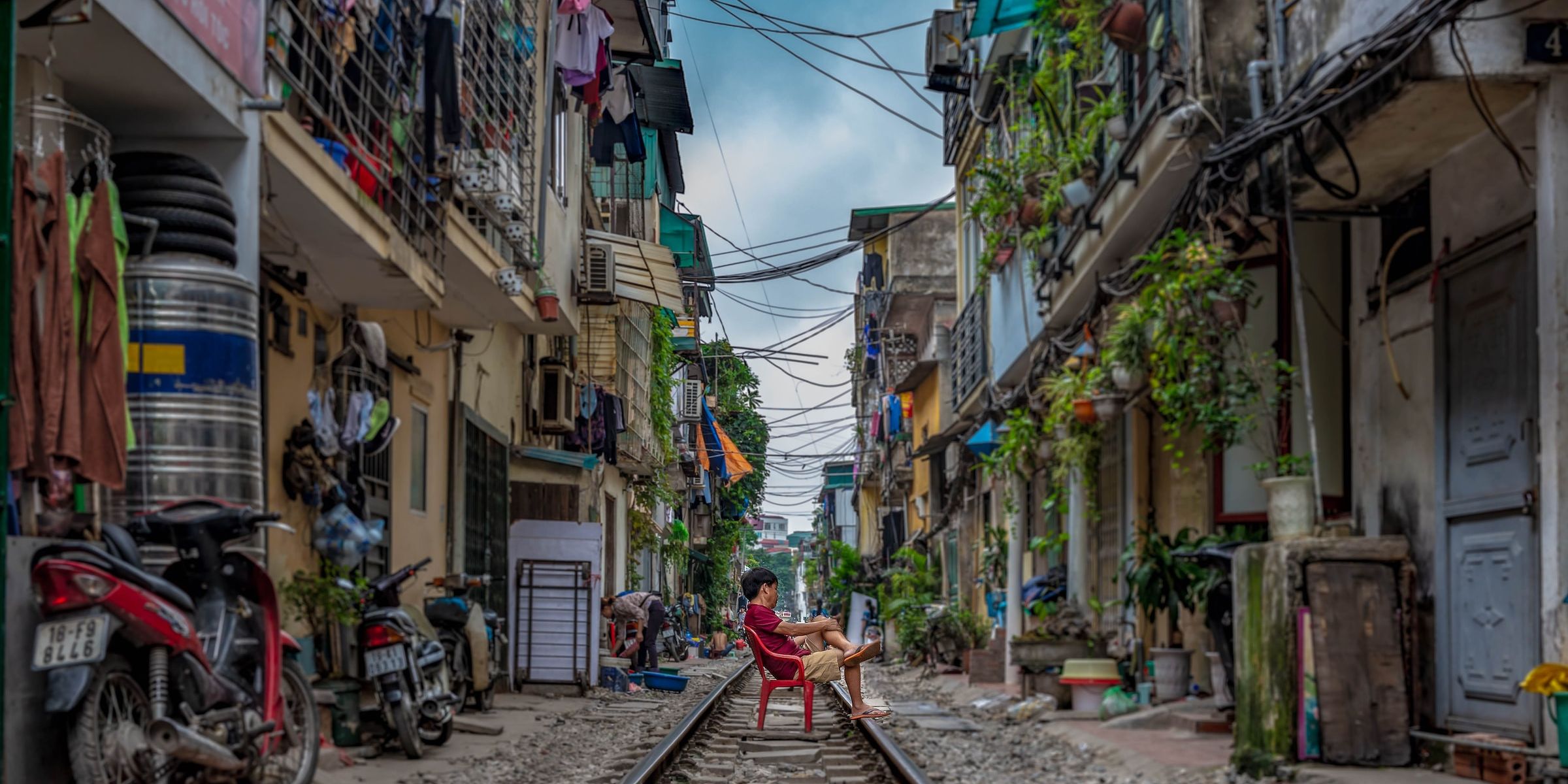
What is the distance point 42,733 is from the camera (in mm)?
4988

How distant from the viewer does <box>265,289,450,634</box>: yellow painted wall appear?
9461mm

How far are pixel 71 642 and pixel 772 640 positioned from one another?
633cm

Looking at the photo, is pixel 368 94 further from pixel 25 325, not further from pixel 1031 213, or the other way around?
pixel 1031 213

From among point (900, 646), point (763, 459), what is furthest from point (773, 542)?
point (900, 646)

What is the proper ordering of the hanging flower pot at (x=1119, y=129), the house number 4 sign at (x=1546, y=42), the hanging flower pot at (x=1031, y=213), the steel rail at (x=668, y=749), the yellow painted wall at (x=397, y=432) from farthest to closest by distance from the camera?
the hanging flower pot at (x=1031, y=213) < the hanging flower pot at (x=1119, y=129) < the yellow painted wall at (x=397, y=432) < the steel rail at (x=668, y=749) < the house number 4 sign at (x=1546, y=42)

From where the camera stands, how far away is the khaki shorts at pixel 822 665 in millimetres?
10492

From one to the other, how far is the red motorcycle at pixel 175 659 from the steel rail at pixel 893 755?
3.26 meters

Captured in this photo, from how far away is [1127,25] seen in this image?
446 inches

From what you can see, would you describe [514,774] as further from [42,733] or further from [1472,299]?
[1472,299]

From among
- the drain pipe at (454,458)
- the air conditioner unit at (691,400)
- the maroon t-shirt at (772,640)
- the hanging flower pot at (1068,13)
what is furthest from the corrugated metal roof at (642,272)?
the air conditioner unit at (691,400)

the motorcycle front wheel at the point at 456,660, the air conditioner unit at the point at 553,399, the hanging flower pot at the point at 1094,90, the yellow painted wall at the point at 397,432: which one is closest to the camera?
the yellow painted wall at the point at 397,432

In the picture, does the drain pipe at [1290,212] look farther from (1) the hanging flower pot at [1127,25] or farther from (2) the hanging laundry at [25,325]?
(2) the hanging laundry at [25,325]

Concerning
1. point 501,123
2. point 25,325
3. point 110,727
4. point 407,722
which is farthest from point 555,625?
point 25,325

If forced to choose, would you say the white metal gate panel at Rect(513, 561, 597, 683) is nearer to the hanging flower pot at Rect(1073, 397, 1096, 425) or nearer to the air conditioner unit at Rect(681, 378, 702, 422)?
the hanging flower pot at Rect(1073, 397, 1096, 425)
